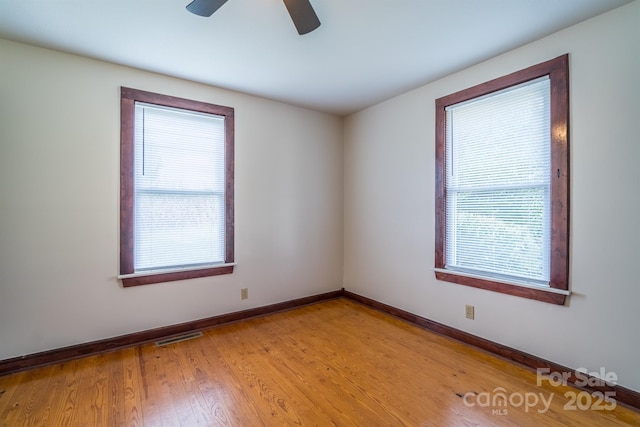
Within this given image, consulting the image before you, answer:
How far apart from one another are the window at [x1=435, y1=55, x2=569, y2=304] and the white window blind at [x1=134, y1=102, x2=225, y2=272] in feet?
7.67

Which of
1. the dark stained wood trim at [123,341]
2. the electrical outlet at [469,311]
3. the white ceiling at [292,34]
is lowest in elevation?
the dark stained wood trim at [123,341]

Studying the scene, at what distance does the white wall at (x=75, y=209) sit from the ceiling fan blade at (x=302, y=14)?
1701mm

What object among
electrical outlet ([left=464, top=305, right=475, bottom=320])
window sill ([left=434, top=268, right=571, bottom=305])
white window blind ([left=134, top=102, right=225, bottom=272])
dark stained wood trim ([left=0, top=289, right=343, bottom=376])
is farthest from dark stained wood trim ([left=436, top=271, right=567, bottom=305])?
white window blind ([left=134, top=102, right=225, bottom=272])

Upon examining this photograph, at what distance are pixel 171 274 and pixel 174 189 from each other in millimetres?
841

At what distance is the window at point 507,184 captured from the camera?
2117mm

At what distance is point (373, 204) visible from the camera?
3664 mm

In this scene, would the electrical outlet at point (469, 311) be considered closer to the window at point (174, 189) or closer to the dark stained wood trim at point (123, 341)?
the dark stained wood trim at point (123, 341)

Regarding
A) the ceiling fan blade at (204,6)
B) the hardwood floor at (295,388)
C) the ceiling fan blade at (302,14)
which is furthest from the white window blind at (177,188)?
the ceiling fan blade at (302,14)

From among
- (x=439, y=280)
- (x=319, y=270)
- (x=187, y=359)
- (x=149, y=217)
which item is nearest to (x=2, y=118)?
(x=149, y=217)

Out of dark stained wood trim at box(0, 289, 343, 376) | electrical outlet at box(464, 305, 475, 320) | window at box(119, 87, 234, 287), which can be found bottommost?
dark stained wood trim at box(0, 289, 343, 376)

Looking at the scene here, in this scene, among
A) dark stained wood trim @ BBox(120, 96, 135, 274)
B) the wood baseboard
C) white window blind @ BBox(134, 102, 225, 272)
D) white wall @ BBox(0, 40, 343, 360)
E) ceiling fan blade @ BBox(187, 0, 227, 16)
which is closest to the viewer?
ceiling fan blade @ BBox(187, 0, 227, 16)

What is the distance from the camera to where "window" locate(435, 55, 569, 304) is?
212 cm

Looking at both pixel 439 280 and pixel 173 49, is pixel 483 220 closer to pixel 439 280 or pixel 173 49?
pixel 439 280

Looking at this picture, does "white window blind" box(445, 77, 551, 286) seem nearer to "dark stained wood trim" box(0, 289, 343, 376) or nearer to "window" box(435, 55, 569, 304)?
"window" box(435, 55, 569, 304)
